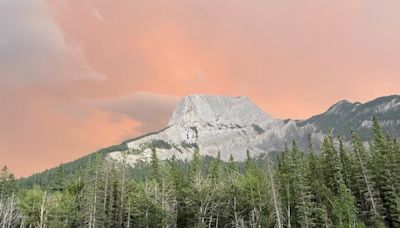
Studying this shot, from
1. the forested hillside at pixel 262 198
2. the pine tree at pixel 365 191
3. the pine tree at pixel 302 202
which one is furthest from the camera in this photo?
the forested hillside at pixel 262 198

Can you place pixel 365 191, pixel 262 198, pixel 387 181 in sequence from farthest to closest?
pixel 365 191 < pixel 262 198 < pixel 387 181

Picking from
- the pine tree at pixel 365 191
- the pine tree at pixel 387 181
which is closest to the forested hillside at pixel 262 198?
the pine tree at pixel 365 191

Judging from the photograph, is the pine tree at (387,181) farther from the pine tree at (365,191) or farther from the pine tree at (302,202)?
the pine tree at (302,202)

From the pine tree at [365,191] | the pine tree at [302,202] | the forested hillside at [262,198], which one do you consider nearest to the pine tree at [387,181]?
the forested hillside at [262,198]

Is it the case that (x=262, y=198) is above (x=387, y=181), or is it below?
below

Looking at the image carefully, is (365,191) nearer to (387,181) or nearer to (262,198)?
(387,181)

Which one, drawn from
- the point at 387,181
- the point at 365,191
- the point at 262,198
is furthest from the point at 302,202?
the point at 387,181

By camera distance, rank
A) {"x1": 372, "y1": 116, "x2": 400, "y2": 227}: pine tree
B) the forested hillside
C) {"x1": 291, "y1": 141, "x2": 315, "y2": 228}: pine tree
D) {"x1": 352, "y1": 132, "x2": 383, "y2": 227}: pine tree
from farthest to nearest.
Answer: the forested hillside
{"x1": 291, "y1": 141, "x2": 315, "y2": 228}: pine tree
{"x1": 352, "y1": 132, "x2": 383, "y2": 227}: pine tree
{"x1": 372, "y1": 116, "x2": 400, "y2": 227}: pine tree

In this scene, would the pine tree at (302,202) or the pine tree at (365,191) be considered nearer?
the pine tree at (365,191)

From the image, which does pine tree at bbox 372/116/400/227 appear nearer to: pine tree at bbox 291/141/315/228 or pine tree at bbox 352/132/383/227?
pine tree at bbox 352/132/383/227

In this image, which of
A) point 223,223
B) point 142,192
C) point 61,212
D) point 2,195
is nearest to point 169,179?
point 142,192

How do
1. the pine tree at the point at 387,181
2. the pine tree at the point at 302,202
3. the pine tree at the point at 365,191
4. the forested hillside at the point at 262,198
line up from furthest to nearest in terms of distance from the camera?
the forested hillside at the point at 262,198 → the pine tree at the point at 302,202 → the pine tree at the point at 365,191 → the pine tree at the point at 387,181

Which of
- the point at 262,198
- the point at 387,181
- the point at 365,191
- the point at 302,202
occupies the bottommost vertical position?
the point at 302,202

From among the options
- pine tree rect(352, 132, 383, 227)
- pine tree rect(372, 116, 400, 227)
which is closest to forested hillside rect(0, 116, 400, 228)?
pine tree rect(352, 132, 383, 227)
